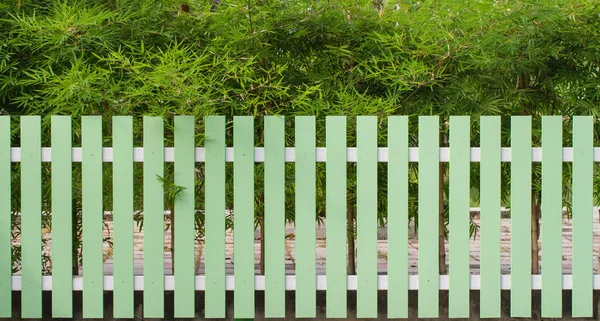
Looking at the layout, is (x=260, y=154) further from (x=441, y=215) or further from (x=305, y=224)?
(x=441, y=215)

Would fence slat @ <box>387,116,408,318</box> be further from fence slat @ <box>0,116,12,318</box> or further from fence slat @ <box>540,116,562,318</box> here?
fence slat @ <box>0,116,12,318</box>

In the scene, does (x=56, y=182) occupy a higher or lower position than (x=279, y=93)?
lower

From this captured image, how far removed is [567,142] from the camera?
336 centimetres

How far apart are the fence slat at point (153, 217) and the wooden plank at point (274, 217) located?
474 mm

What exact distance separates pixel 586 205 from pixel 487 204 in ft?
1.58

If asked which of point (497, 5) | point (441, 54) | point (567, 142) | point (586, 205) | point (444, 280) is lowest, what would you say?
point (444, 280)

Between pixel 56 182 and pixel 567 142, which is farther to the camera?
pixel 567 142

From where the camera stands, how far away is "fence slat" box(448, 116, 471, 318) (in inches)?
122

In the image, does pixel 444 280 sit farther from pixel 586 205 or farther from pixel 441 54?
pixel 441 54

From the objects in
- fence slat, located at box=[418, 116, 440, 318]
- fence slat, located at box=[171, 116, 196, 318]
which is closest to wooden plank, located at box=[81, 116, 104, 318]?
fence slat, located at box=[171, 116, 196, 318]

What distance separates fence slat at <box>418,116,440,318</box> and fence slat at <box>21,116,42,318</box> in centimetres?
173

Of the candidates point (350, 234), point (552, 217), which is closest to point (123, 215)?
point (350, 234)

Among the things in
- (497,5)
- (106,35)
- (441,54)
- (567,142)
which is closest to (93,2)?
(106,35)

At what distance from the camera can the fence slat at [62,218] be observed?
10.0 feet
